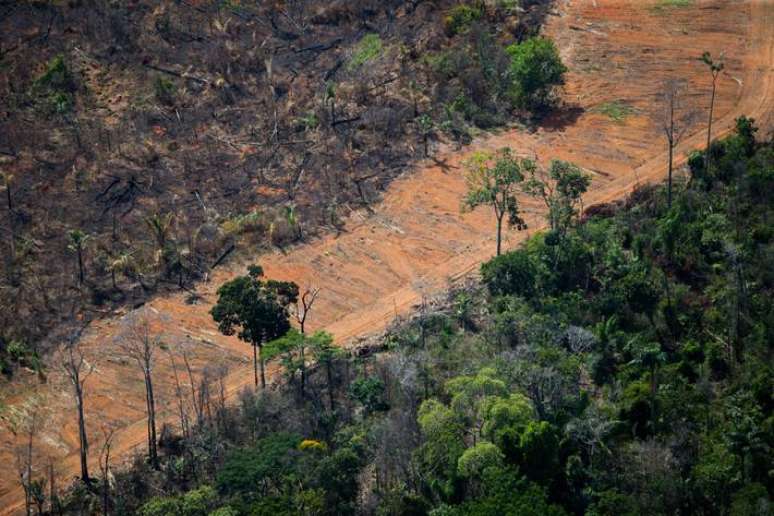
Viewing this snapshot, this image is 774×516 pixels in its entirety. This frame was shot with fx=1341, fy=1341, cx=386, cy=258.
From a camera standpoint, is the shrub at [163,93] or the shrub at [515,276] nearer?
the shrub at [515,276]

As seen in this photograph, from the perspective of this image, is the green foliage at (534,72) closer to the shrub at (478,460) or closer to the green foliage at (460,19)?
the green foliage at (460,19)

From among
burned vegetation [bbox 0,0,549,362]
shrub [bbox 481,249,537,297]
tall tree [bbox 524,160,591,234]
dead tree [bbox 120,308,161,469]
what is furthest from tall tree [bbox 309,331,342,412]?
tall tree [bbox 524,160,591,234]

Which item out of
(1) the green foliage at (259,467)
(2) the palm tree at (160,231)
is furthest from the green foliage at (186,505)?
(2) the palm tree at (160,231)

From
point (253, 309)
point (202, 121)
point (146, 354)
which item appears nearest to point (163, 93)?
point (202, 121)

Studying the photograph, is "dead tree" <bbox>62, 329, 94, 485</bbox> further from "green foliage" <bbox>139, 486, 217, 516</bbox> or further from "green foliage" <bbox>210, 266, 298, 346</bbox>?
"green foliage" <bbox>210, 266, 298, 346</bbox>

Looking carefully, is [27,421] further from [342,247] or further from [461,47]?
[461,47]

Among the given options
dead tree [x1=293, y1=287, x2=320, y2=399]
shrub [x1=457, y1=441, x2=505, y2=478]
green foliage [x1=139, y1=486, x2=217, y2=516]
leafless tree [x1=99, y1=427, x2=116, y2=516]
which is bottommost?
leafless tree [x1=99, y1=427, x2=116, y2=516]

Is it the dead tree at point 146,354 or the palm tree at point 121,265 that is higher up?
the palm tree at point 121,265
